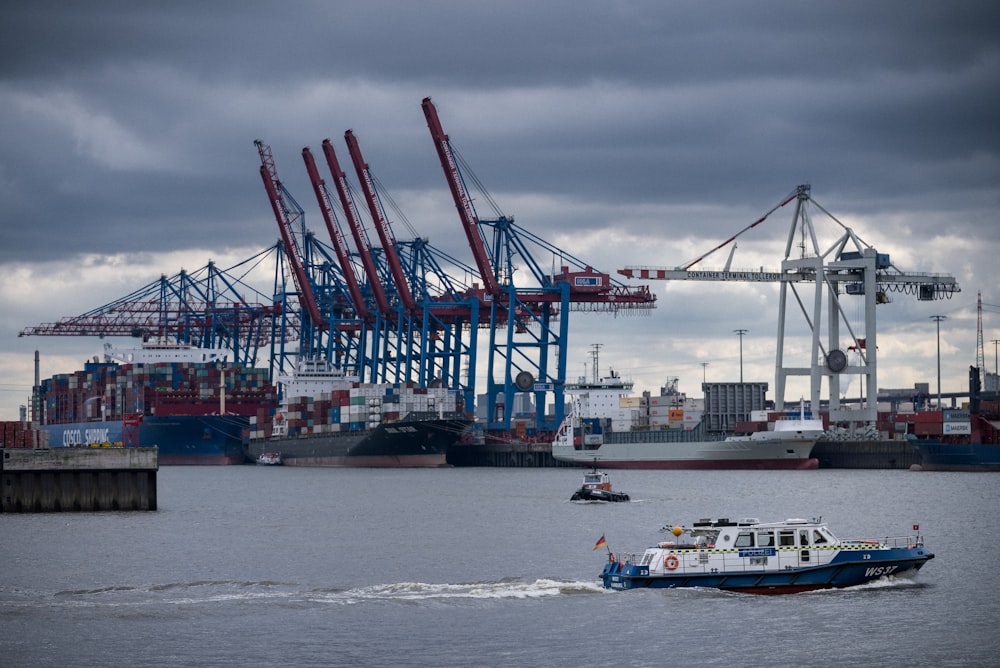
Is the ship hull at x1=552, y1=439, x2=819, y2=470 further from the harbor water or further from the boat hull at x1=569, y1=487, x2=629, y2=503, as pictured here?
the boat hull at x1=569, y1=487, x2=629, y2=503

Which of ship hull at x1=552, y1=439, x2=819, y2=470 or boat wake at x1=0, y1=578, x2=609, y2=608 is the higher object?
ship hull at x1=552, y1=439, x2=819, y2=470

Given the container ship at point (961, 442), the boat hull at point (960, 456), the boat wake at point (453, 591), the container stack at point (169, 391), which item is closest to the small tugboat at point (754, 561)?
the boat wake at point (453, 591)

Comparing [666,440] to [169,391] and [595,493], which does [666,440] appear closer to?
[595,493]

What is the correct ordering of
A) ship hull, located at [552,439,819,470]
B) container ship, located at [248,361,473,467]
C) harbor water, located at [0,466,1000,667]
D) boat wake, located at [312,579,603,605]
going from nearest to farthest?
harbor water, located at [0,466,1000,667] → boat wake, located at [312,579,603,605] → ship hull, located at [552,439,819,470] → container ship, located at [248,361,473,467]

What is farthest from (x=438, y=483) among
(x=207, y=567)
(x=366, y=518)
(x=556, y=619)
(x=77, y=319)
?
(x=77, y=319)

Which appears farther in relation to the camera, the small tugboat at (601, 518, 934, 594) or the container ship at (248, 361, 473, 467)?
the container ship at (248, 361, 473, 467)

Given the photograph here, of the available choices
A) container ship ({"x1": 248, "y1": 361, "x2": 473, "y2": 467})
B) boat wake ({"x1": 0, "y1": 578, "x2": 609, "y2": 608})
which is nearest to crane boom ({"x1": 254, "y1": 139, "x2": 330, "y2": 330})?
container ship ({"x1": 248, "y1": 361, "x2": 473, "y2": 467})

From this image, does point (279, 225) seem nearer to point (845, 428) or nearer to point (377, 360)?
point (377, 360)
